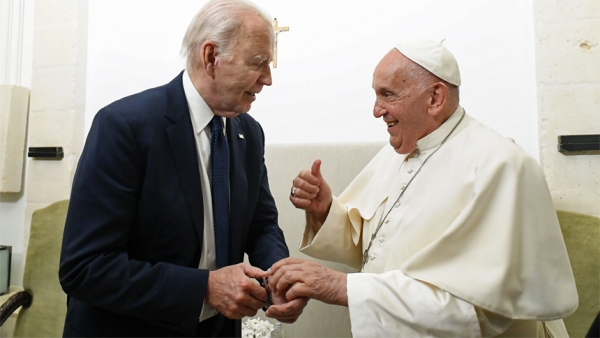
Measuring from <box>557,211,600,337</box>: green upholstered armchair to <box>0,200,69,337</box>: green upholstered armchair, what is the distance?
3.33m

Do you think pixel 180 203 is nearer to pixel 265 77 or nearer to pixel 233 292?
pixel 233 292

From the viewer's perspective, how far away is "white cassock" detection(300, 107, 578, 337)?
161 centimetres

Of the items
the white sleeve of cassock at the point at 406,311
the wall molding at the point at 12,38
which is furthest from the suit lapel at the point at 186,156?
the wall molding at the point at 12,38

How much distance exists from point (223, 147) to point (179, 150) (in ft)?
0.68

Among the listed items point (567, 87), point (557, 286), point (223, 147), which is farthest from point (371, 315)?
point (567, 87)

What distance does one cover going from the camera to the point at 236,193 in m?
1.73

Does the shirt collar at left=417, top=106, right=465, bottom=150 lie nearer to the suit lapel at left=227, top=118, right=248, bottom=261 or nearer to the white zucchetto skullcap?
the white zucchetto skullcap

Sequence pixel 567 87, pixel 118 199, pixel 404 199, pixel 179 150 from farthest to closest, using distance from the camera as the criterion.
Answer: pixel 567 87 → pixel 404 199 → pixel 179 150 → pixel 118 199

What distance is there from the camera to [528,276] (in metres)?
1.67

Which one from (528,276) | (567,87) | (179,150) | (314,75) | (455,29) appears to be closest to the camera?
(179,150)

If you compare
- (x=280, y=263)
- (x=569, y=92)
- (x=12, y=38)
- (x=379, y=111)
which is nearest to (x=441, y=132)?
(x=379, y=111)

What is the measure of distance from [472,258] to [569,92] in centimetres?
153

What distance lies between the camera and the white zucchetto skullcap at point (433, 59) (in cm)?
204

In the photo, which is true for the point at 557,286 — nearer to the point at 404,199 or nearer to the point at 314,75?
the point at 404,199
